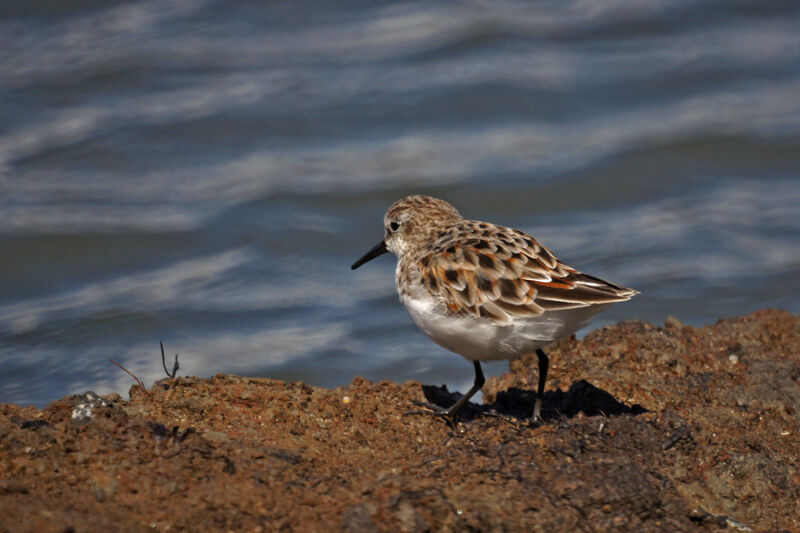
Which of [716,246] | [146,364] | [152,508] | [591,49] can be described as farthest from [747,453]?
[591,49]

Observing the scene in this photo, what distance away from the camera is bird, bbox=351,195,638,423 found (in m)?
5.55

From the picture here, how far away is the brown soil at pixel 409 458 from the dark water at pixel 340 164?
11.8 feet

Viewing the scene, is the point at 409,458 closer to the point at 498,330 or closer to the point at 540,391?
the point at 498,330

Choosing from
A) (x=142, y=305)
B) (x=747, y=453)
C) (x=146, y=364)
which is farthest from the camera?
(x=142, y=305)

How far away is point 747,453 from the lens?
5203mm

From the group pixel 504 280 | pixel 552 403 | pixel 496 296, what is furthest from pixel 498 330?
pixel 552 403

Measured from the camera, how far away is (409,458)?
4.96 m

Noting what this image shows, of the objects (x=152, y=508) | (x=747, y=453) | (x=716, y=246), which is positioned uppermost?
(x=152, y=508)

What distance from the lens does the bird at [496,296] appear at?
555cm

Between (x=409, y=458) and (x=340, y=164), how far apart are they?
28.7 feet

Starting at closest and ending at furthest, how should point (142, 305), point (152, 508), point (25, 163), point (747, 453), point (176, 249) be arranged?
point (152, 508) < point (747, 453) < point (142, 305) < point (176, 249) < point (25, 163)

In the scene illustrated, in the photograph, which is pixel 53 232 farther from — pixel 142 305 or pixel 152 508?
pixel 152 508

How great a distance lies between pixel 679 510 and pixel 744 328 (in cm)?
365

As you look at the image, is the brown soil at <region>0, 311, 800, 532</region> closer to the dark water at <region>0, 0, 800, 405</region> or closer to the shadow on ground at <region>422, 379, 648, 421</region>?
the shadow on ground at <region>422, 379, 648, 421</region>
